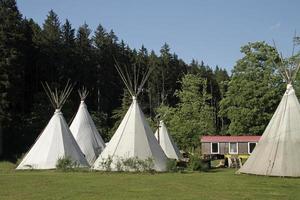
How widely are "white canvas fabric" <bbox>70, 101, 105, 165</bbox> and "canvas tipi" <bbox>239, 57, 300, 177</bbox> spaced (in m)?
13.1

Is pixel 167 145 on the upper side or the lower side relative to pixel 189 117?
lower

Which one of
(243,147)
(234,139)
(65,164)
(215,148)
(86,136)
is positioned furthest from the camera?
(215,148)

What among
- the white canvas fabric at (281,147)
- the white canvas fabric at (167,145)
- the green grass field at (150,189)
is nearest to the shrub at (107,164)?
the green grass field at (150,189)

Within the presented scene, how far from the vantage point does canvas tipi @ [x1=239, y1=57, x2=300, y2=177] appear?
18.1 metres

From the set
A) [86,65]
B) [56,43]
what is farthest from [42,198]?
[86,65]

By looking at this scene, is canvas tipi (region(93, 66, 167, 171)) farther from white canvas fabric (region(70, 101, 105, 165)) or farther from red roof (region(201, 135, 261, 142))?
red roof (region(201, 135, 261, 142))

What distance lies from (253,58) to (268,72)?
6.87 feet

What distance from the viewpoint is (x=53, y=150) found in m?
24.4

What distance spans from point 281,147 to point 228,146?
66.6ft

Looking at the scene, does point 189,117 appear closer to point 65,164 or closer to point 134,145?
point 134,145

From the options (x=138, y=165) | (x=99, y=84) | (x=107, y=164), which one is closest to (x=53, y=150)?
(x=107, y=164)

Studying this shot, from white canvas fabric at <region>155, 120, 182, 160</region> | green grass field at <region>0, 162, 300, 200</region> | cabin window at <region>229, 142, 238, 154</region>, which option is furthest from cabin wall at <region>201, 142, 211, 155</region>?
green grass field at <region>0, 162, 300, 200</region>

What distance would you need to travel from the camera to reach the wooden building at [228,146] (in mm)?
37594

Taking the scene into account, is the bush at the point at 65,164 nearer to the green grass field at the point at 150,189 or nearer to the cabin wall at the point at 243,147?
the green grass field at the point at 150,189
